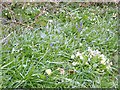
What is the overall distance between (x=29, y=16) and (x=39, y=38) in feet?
2.70

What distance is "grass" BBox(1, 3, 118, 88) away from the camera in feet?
8.04

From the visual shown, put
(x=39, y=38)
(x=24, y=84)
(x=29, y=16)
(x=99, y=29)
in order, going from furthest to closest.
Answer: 1. (x=29, y=16)
2. (x=99, y=29)
3. (x=39, y=38)
4. (x=24, y=84)

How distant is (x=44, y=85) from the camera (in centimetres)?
242

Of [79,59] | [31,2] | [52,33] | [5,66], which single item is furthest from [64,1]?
[5,66]

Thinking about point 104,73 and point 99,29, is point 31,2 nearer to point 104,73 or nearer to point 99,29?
point 99,29

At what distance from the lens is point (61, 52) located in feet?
9.37

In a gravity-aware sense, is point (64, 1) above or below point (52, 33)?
above

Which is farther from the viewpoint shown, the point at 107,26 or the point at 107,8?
the point at 107,8

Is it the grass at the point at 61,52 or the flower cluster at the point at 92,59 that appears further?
the flower cluster at the point at 92,59

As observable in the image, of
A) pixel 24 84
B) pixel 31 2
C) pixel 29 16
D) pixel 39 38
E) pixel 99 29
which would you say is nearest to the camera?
pixel 24 84

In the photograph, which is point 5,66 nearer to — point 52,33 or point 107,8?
point 52,33

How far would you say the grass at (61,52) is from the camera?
2.45 metres

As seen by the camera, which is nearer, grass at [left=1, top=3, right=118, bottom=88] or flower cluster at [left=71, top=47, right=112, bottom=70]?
grass at [left=1, top=3, right=118, bottom=88]

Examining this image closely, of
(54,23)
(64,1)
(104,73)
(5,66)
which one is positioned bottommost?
(104,73)
